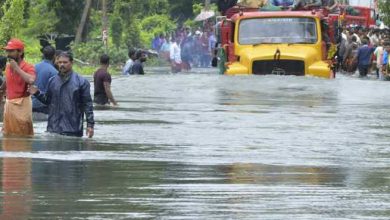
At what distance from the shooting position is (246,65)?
34.2 m

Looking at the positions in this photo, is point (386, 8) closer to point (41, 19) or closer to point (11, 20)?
point (11, 20)

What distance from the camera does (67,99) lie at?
16406 mm

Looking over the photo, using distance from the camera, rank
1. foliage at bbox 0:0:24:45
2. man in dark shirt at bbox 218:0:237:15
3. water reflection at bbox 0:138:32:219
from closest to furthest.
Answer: water reflection at bbox 0:138:32:219
foliage at bbox 0:0:24:45
man in dark shirt at bbox 218:0:237:15

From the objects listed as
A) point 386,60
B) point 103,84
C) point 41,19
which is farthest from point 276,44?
point 41,19

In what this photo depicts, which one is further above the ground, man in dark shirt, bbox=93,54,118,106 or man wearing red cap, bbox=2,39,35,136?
man wearing red cap, bbox=2,39,35,136

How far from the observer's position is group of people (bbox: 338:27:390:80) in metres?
43.0

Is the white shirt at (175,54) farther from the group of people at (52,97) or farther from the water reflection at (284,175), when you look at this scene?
the water reflection at (284,175)

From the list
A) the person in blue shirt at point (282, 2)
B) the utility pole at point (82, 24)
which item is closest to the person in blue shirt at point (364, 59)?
the person in blue shirt at point (282, 2)

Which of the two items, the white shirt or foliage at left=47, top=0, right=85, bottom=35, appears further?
foliage at left=47, top=0, right=85, bottom=35

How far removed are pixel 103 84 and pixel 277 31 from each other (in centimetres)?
1103

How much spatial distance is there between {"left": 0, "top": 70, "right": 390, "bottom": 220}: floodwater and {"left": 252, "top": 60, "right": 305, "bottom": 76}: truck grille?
23.5ft

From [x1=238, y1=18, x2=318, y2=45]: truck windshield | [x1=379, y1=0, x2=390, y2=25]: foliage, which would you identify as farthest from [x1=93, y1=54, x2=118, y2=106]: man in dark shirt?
[x1=379, y1=0, x2=390, y2=25]: foliage

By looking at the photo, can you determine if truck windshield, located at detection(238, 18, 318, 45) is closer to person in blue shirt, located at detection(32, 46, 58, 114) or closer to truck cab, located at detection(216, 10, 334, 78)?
truck cab, located at detection(216, 10, 334, 78)

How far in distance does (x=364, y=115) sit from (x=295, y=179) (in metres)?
11.3
